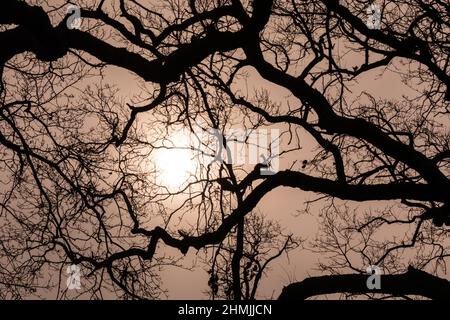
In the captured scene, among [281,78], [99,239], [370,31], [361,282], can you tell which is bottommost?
[361,282]

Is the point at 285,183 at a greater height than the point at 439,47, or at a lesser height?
lesser

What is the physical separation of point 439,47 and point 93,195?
552cm

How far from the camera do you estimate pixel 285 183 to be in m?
7.33
